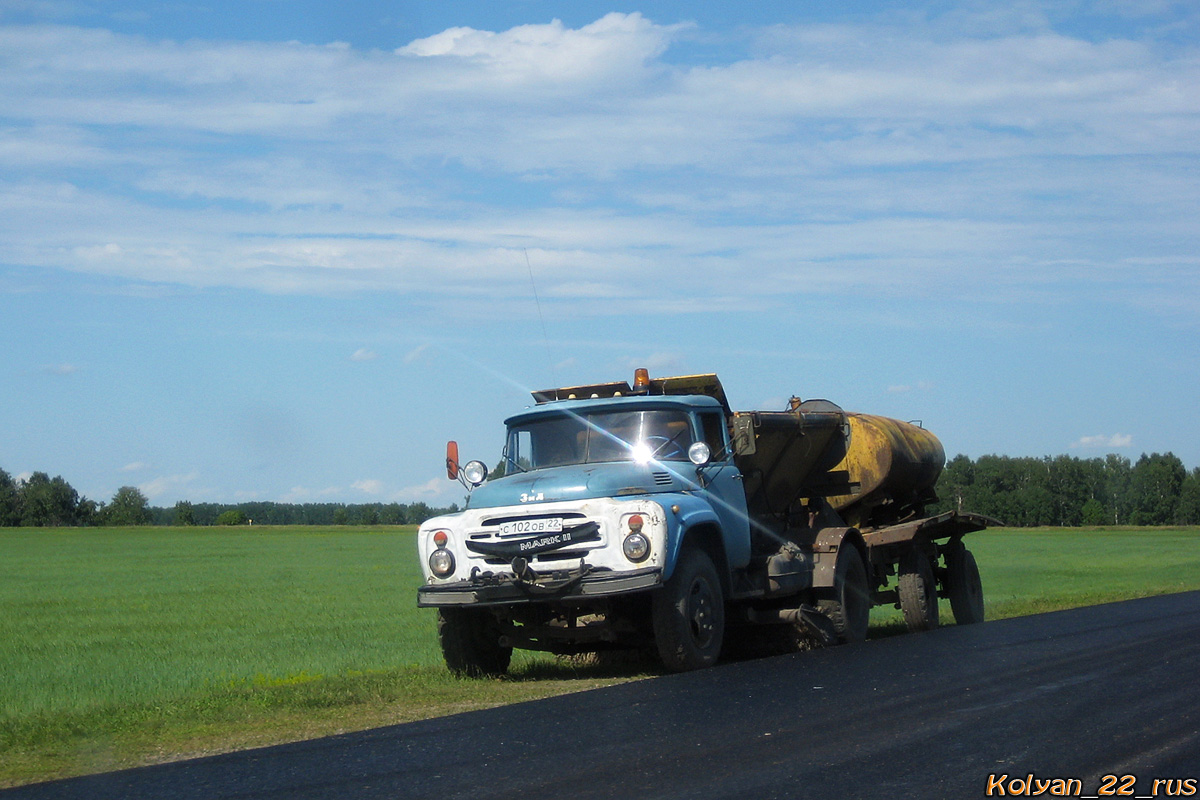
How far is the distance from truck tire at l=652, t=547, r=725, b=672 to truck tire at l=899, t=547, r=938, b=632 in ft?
19.1

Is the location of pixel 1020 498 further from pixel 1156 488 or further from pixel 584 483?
pixel 584 483

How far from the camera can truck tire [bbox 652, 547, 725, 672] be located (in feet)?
35.7

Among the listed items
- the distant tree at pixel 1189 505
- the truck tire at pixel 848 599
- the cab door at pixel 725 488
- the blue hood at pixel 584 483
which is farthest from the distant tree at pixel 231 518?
the blue hood at pixel 584 483

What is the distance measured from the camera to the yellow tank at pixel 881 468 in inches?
637

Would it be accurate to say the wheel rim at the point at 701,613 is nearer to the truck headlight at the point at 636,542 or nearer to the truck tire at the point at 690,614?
the truck tire at the point at 690,614

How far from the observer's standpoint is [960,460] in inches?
5310

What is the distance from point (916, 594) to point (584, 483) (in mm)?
7396

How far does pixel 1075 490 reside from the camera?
456 feet

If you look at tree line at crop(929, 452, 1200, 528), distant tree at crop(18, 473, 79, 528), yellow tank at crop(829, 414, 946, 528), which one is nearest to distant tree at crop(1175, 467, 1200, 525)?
tree line at crop(929, 452, 1200, 528)

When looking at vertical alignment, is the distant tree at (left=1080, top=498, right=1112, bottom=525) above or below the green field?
below

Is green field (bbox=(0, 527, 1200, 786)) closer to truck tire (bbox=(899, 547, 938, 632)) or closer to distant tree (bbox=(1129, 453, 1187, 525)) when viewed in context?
truck tire (bbox=(899, 547, 938, 632))

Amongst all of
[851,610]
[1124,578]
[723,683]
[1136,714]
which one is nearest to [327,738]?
[723,683]

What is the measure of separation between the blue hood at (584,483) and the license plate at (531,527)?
229mm

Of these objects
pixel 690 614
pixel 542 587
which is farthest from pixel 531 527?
pixel 690 614
